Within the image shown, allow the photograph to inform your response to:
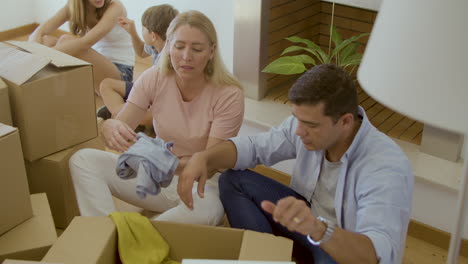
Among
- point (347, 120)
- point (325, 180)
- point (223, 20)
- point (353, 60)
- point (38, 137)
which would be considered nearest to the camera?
point (347, 120)

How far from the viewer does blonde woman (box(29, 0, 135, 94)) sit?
9.10 ft

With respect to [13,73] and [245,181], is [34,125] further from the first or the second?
[245,181]

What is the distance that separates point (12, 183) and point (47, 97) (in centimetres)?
33

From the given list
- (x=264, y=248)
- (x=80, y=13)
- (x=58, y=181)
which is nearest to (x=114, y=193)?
(x=58, y=181)

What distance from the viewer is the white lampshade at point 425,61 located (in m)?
0.71

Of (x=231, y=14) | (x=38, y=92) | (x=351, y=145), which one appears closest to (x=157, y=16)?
(x=231, y=14)

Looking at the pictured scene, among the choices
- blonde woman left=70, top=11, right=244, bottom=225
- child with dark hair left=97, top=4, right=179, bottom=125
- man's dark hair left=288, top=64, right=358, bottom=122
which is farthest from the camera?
child with dark hair left=97, top=4, right=179, bottom=125

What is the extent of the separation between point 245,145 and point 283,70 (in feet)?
2.17

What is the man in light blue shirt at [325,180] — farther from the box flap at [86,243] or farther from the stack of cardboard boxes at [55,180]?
Answer: the box flap at [86,243]

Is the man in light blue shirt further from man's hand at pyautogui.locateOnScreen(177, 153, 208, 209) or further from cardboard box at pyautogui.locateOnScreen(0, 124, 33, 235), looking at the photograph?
cardboard box at pyautogui.locateOnScreen(0, 124, 33, 235)

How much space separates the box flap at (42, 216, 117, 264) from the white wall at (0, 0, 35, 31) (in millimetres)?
3264

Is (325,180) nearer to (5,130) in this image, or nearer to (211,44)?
(211,44)

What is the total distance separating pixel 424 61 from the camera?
74 centimetres

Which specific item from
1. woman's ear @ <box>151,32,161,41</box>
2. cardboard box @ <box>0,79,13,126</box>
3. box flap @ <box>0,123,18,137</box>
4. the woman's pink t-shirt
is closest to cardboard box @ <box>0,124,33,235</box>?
box flap @ <box>0,123,18,137</box>
